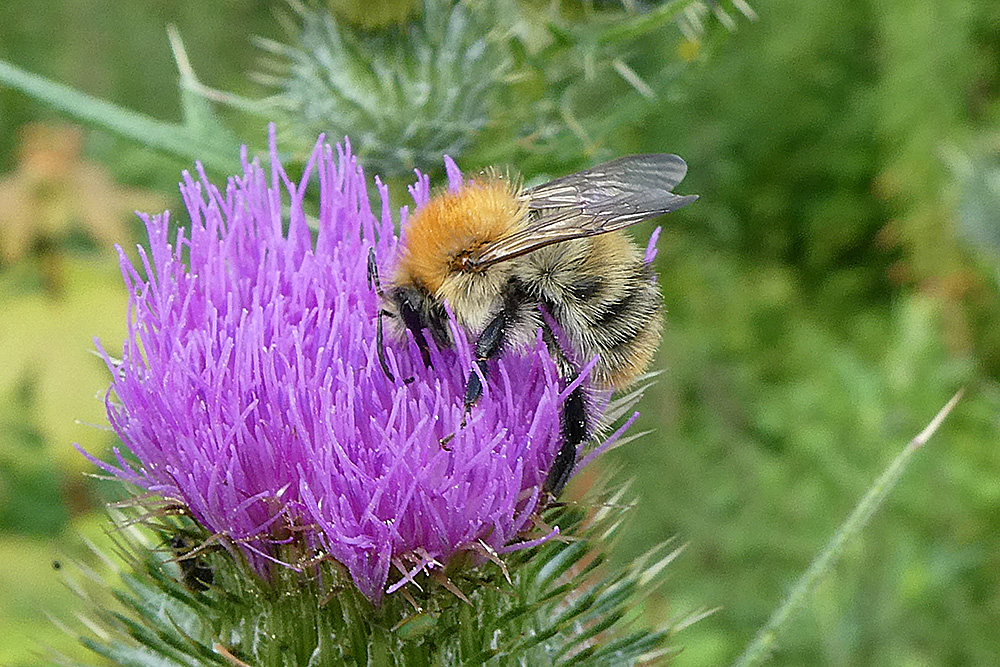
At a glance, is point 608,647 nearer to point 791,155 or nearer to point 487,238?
point 487,238

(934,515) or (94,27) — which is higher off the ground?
(94,27)

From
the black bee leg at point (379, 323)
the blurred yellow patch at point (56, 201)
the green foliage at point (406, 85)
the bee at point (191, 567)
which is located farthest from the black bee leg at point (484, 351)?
the blurred yellow patch at point (56, 201)

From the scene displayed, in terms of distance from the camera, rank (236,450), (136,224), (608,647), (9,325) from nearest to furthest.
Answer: (236,450), (608,647), (9,325), (136,224)

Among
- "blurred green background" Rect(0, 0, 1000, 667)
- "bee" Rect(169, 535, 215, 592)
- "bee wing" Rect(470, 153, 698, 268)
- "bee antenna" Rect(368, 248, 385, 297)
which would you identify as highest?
"bee antenna" Rect(368, 248, 385, 297)

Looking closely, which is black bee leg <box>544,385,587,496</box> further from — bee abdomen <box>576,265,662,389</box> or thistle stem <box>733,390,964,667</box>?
thistle stem <box>733,390,964,667</box>

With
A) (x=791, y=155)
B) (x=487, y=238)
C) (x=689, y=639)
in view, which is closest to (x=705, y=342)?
(x=689, y=639)

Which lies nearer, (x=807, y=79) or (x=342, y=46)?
(x=342, y=46)

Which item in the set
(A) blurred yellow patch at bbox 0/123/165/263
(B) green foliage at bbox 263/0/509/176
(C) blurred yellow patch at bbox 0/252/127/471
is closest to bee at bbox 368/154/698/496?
(B) green foliage at bbox 263/0/509/176
